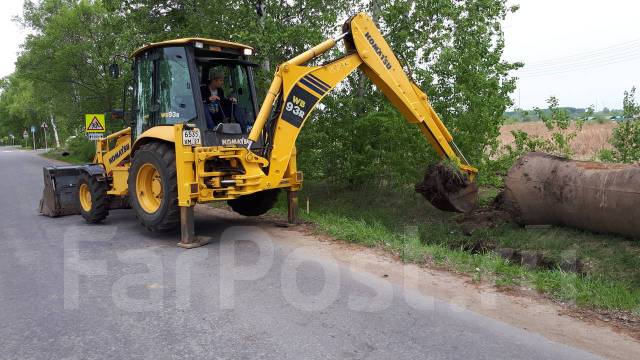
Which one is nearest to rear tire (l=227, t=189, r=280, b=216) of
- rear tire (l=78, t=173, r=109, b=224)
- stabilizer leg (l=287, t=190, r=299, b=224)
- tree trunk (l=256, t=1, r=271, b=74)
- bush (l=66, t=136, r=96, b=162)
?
stabilizer leg (l=287, t=190, r=299, b=224)

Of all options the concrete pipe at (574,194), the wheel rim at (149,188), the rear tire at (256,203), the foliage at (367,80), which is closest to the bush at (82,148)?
the foliage at (367,80)

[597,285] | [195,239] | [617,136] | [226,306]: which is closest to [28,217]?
[195,239]

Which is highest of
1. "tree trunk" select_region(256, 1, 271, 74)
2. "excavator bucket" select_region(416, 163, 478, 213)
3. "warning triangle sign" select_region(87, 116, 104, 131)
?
"tree trunk" select_region(256, 1, 271, 74)

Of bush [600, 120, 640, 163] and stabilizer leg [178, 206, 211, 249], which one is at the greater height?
bush [600, 120, 640, 163]

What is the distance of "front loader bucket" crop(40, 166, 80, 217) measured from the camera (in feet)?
31.7

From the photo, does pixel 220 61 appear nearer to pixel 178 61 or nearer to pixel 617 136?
pixel 178 61

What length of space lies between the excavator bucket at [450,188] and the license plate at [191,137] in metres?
3.70

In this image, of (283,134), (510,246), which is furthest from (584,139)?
(283,134)

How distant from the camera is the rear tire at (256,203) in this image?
8594 mm

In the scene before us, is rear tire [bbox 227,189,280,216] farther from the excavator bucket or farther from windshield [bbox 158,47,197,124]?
the excavator bucket

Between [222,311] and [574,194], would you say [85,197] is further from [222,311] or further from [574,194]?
[574,194]

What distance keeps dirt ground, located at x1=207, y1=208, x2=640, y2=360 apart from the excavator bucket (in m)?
1.88

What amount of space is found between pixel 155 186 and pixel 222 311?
3.56 meters

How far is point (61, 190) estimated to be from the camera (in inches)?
381
